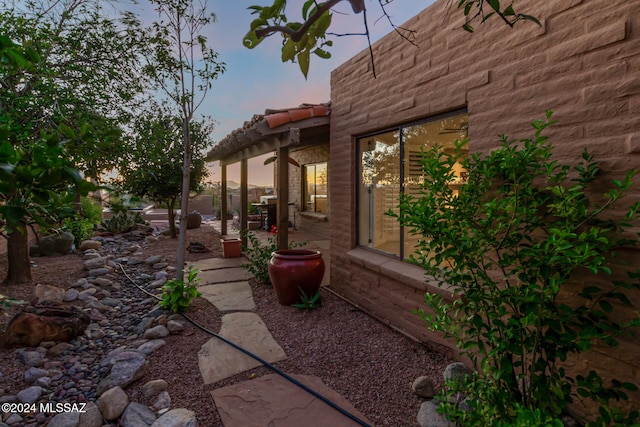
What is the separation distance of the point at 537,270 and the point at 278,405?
73.3 inches

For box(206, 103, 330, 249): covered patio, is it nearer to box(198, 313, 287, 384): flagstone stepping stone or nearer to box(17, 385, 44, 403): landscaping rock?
box(198, 313, 287, 384): flagstone stepping stone

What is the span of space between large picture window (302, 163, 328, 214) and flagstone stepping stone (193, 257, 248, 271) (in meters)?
2.89

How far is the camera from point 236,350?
3.16 meters

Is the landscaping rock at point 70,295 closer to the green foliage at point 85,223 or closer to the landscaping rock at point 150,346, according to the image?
the landscaping rock at point 150,346

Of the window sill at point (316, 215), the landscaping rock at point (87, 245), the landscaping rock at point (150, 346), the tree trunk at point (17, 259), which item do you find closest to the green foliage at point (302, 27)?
the landscaping rock at point (150, 346)

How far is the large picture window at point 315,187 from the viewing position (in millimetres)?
9039

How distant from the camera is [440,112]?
10.3 ft

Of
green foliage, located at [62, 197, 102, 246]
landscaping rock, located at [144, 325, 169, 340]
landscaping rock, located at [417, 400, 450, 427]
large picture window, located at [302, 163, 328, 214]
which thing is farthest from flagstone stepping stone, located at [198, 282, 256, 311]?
large picture window, located at [302, 163, 328, 214]

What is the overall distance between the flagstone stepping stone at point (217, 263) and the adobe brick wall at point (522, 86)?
10.6 ft

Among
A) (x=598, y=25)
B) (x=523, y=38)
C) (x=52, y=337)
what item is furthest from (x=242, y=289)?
(x=598, y=25)

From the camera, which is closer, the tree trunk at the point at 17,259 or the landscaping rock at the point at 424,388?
the landscaping rock at the point at 424,388

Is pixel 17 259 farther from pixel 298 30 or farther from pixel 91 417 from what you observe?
pixel 298 30

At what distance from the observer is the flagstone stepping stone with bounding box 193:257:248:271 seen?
21.2ft

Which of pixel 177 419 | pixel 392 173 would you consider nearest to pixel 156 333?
pixel 177 419
